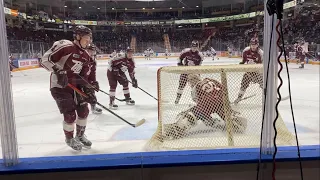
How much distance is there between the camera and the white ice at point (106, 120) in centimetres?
212

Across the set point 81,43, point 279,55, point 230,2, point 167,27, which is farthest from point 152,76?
point 279,55

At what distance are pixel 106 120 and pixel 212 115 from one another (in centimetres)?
137

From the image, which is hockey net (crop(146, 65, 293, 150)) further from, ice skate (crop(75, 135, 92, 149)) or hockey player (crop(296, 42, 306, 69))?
hockey player (crop(296, 42, 306, 69))

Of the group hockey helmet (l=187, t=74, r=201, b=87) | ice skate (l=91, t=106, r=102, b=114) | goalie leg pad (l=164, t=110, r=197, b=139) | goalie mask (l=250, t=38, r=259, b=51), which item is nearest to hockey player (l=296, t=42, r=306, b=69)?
goalie mask (l=250, t=38, r=259, b=51)

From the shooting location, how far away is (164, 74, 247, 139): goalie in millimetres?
2012

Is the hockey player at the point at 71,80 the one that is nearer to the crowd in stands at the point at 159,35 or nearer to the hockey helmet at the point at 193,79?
the crowd in stands at the point at 159,35

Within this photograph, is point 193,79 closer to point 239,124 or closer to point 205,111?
point 205,111

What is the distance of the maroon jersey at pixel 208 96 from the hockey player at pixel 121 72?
76.7 inches

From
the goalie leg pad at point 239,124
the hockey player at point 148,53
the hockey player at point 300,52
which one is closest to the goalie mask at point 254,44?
the hockey player at point 300,52

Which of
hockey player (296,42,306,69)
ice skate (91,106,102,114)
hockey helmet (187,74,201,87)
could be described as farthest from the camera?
hockey player (296,42,306,69)

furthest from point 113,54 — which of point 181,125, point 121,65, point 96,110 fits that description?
point 181,125

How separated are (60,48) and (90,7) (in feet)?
2.88

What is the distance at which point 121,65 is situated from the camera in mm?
4027

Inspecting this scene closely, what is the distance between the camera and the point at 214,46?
449 centimetres
